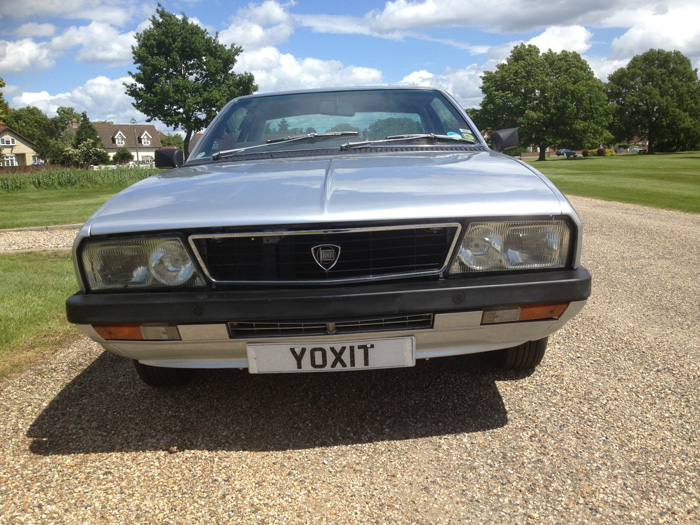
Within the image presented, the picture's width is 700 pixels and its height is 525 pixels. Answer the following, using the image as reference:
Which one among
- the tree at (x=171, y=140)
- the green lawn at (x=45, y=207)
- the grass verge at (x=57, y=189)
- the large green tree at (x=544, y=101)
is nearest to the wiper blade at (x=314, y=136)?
the green lawn at (x=45, y=207)

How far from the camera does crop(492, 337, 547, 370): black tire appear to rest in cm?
286

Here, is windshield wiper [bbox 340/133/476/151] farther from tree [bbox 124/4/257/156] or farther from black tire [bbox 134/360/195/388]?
tree [bbox 124/4/257/156]

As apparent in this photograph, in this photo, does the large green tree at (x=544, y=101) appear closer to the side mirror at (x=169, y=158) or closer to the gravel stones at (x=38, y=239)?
the gravel stones at (x=38, y=239)

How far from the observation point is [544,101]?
55.0m

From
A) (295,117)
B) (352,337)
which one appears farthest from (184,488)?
Answer: (295,117)

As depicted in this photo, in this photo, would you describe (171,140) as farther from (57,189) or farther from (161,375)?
(161,375)

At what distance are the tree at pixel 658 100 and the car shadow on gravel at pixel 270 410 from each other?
66.0m

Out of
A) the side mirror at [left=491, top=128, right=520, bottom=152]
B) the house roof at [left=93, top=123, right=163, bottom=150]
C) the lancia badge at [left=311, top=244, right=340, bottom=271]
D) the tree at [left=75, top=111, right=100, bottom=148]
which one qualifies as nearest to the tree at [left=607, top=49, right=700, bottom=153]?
the tree at [left=75, top=111, right=100, bottom=148]

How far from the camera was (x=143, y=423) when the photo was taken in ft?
8.80

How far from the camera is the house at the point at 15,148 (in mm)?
69000

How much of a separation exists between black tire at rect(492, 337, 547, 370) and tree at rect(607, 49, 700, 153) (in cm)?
6576

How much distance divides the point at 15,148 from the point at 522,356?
8115 centimetres

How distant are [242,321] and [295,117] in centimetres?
185

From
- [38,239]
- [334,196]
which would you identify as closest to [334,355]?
[334,196]
